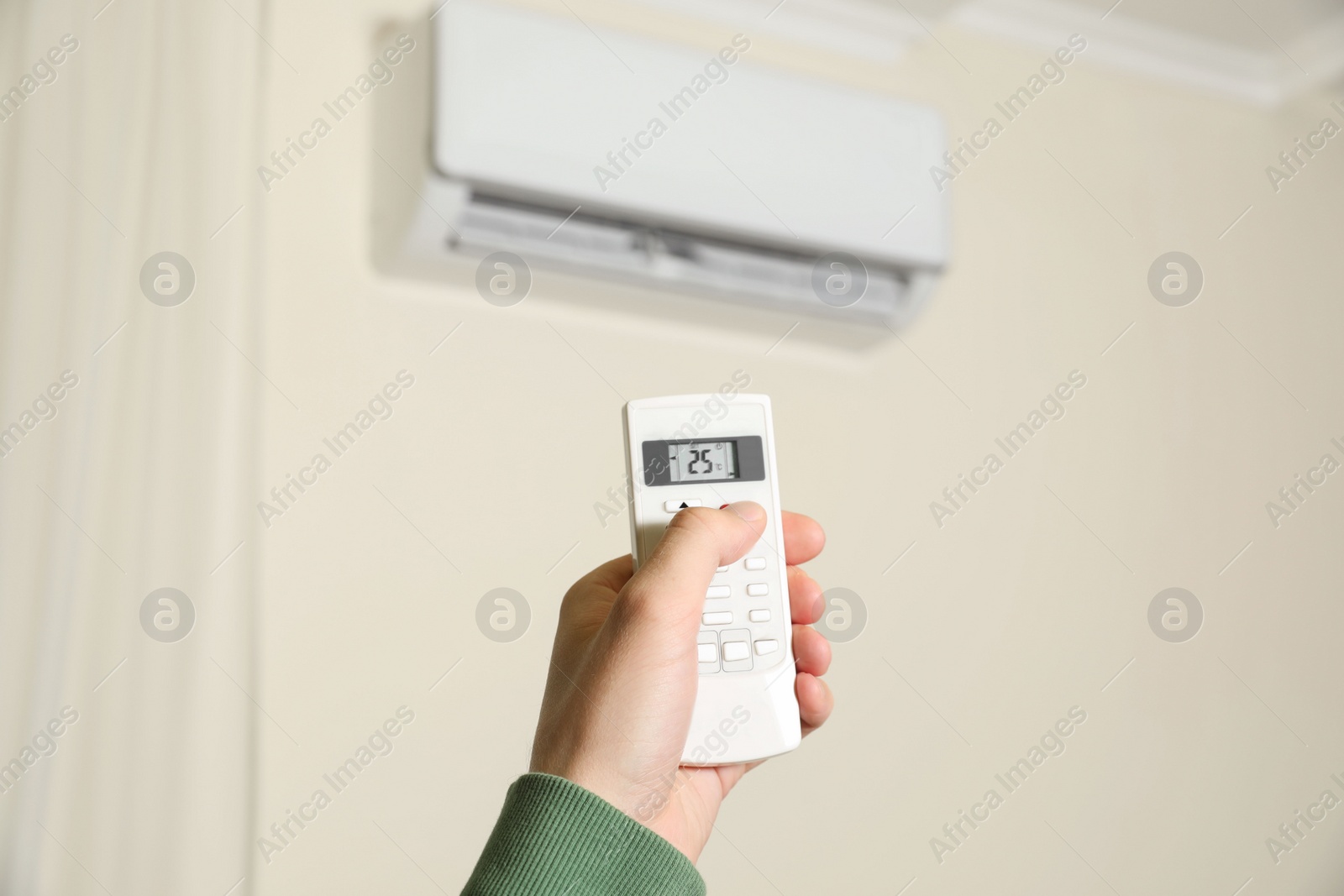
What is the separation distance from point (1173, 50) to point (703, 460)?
56.5 inches

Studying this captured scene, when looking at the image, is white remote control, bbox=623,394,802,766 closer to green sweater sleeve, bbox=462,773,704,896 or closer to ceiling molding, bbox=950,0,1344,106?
green sweater sleeve, bbox=462,773,704,896

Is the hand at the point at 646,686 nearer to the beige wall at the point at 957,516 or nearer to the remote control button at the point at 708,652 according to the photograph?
the remote control button at the point at 708,652

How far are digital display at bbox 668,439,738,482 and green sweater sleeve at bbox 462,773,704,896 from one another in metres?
0.28

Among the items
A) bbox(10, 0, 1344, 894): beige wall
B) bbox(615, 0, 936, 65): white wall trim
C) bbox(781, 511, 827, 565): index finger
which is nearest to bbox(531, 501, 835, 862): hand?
bbox(781, 511, 827, 565): index finger

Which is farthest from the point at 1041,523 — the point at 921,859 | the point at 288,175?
the point at 288,175

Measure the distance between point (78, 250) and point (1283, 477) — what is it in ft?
5.92

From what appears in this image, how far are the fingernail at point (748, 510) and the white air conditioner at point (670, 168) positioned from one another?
51cm

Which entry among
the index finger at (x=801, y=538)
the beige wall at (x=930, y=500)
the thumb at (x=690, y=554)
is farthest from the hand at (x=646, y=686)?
the beige wall at (x=930, y=500)

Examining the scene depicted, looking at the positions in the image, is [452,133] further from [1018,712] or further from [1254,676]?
[1254,676]

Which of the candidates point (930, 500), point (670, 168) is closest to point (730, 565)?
point (670, 168)

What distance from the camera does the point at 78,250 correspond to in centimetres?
62

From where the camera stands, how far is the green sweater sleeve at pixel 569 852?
0.56 metres

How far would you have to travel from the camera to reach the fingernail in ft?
2.57

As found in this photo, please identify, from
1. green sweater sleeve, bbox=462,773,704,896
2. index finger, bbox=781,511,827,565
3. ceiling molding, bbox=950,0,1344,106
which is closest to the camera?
green sweater sleeve, bbox=462,773,704,896
